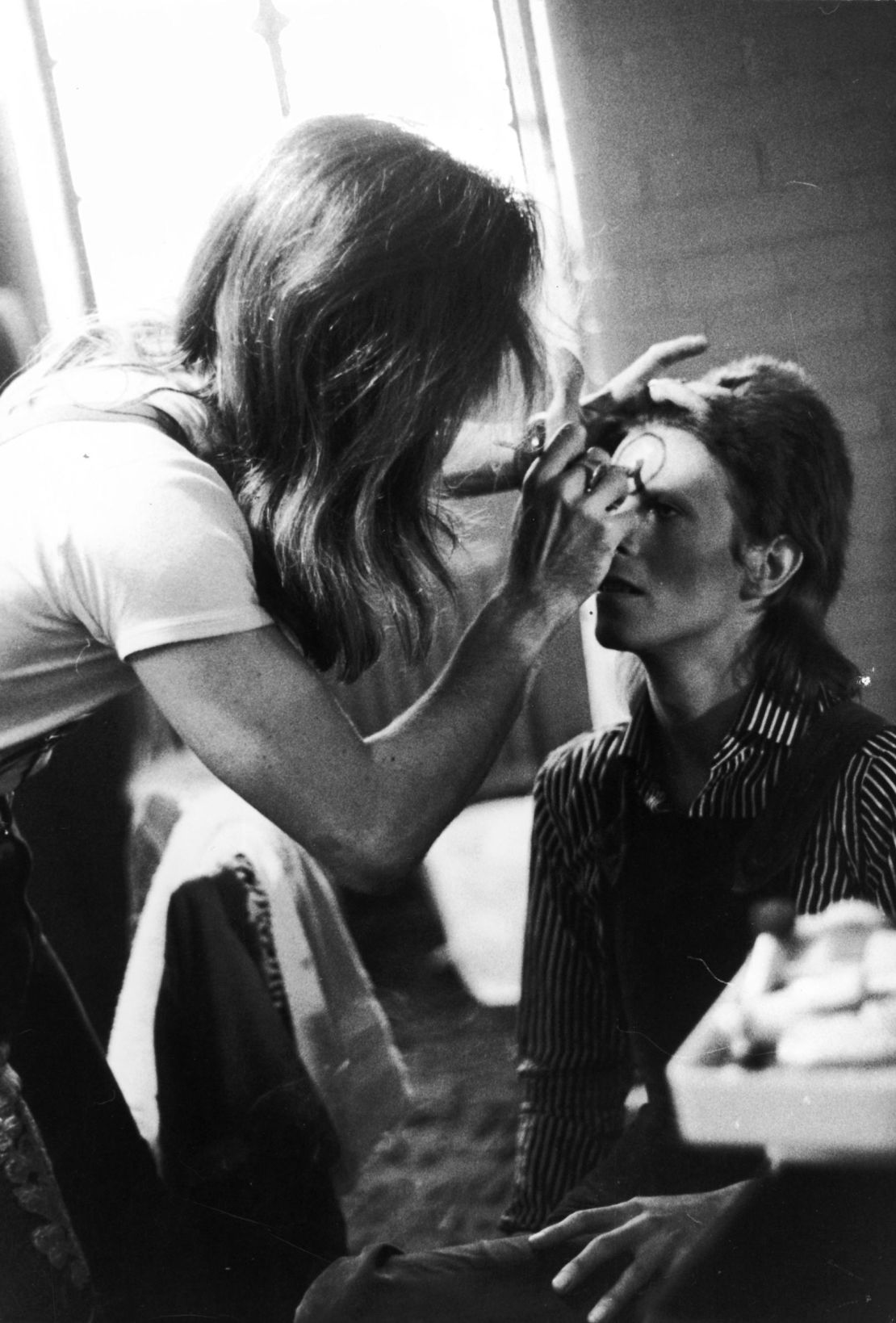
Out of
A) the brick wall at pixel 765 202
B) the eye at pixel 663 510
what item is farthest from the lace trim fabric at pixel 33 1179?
the brick wall at pixel 765 202

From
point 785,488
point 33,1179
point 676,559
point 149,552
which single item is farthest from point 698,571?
point 33,1179

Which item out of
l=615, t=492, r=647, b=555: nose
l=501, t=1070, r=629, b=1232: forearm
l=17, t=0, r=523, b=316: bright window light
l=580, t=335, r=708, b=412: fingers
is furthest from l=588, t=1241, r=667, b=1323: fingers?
l=17, t=0, r=523, b=316: bright window light

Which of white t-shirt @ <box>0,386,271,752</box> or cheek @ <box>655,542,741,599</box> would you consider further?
cheek @ <box>655,542,741,599</box>

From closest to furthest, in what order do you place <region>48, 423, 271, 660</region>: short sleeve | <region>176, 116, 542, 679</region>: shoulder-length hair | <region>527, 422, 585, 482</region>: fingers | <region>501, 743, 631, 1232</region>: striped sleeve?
<region>48, 423, 271, 660</region>: short sleeve < <region>176, 116, 542, 679</region>: shoulder-length hair < <region>527, 422, 585, 482</region>: fingers < <region>501, 743, 631, 1232</region>: striped sleeve

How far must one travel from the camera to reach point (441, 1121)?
1.41 m

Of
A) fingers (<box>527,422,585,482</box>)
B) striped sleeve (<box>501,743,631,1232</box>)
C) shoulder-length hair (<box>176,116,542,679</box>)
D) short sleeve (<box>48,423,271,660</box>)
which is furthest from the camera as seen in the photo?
striped sleeve (<box>501,743,631,1232</box>)

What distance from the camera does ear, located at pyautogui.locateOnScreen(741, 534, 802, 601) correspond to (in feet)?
4.25

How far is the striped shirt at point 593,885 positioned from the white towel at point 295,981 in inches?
6.9

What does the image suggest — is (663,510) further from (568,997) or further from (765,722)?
(568,997)

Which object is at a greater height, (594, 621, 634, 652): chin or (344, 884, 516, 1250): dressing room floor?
(594, 621, 634, 652): chin

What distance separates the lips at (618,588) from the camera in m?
1.30

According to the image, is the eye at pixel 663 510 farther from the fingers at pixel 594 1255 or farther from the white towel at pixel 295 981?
the fingers at pixel 594 1255

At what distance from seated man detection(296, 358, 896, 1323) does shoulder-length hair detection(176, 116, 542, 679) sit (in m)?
0.22

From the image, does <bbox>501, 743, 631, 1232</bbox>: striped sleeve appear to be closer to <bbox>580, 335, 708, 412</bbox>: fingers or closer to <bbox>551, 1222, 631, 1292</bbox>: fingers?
<bbox>551, 1222, 631, 1292</bbox>: fingers
